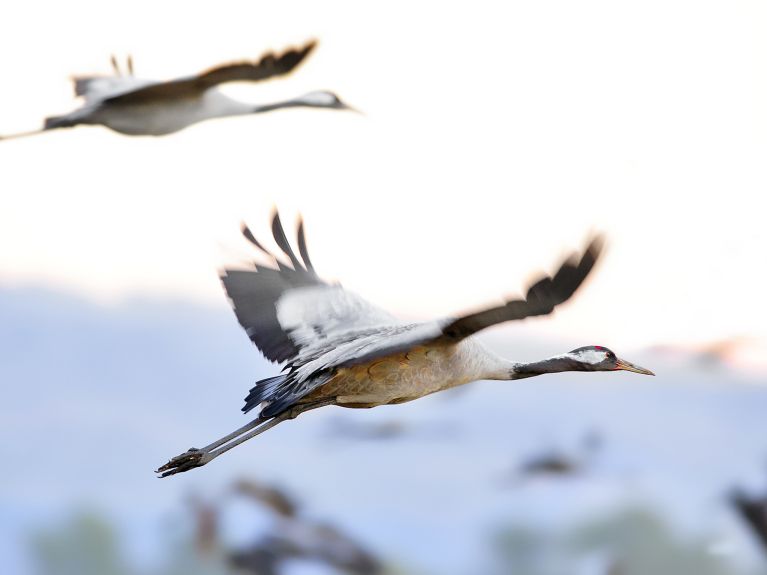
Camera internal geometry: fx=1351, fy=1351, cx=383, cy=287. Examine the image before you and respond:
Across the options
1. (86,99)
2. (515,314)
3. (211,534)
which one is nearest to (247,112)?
(86,99)

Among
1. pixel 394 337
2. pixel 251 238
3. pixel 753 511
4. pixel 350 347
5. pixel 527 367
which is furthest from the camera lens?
pixel 753 511

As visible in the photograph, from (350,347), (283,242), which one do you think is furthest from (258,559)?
(350,347)

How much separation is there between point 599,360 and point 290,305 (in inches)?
74.5

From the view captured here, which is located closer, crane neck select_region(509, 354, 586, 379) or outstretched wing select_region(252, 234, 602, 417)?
outstretched wing select_region(252, 234, 602, 417)

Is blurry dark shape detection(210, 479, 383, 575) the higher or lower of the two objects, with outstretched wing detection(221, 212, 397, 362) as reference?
lower

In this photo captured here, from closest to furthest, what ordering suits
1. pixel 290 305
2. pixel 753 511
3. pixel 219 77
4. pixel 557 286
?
pixel 557 286, pixel 219 77, pixel 290 305, pixel 753 511

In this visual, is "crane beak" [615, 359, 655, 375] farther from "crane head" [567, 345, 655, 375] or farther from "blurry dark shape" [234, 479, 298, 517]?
"blurry dark shape" [234, 479, 298, 517]

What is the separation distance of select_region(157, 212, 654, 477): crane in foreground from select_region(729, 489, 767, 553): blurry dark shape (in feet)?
18.9

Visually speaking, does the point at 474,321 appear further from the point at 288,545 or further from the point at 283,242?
the point at 288,545

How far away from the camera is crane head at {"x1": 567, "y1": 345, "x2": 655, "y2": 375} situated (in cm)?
789

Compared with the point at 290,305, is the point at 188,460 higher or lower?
lower

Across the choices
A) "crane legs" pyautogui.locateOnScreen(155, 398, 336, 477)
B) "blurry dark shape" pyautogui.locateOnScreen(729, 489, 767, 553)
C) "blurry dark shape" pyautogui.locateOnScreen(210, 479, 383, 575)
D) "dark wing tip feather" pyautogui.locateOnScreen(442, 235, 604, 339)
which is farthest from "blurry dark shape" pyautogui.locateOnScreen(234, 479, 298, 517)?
"dark wing tip feather" pyautogui.locateOnScreen(442, 235, 604, 339)

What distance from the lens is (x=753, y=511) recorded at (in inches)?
520

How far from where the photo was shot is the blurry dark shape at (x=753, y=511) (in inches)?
515
